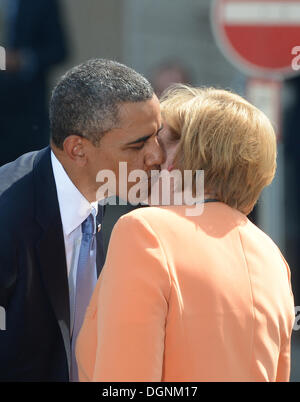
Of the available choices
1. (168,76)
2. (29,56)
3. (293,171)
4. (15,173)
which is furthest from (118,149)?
(293,171)

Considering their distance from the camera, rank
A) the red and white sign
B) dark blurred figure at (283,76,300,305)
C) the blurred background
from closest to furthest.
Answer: the red and white sign < the blurred background < dark blurred figure at (283,76,300,305)

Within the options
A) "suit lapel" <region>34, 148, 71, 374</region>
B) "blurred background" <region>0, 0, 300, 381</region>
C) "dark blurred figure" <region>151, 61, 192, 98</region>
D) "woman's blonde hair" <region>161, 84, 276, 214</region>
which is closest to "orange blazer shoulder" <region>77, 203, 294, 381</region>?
"woman's blonde hair" <region>161, 84, 276, 214</region>

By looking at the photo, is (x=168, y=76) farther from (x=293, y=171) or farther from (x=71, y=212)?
(x=71, y=212)

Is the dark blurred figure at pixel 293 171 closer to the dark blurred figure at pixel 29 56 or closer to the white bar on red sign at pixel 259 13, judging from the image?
the white bar on red sign at pixel 259 13

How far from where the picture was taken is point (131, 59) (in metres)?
7.11

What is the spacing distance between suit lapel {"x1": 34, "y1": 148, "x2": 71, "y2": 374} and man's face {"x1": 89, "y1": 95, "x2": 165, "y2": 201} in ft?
0.60

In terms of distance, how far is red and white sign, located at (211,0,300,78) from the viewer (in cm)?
461

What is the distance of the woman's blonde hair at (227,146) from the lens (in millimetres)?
2086

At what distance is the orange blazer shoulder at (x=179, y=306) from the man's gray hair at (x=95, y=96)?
507mm

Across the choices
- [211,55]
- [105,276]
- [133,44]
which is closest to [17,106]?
[133,44]

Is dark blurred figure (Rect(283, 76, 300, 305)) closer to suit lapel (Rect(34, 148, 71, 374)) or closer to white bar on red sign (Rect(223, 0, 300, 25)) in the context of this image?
white bar on red sign (Rect(223, 0, 300, 25))

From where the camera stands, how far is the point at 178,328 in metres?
1.96

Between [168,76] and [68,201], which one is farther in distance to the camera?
[168,76]

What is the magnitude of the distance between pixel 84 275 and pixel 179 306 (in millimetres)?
576
